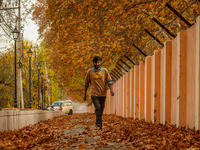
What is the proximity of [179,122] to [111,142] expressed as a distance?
267cm

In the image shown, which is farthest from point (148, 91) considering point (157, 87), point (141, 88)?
point (157, 87)

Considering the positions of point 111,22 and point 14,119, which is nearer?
point 14,119

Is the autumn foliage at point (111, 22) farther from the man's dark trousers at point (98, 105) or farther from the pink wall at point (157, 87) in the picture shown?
the man's dark trousers at point (98, 105)

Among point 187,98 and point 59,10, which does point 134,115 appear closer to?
point 59,10

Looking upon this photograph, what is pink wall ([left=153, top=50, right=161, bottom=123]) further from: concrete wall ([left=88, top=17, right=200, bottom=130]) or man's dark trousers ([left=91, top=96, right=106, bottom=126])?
man's dark trousers ([left=91, top=96, right=106, bottom=126])

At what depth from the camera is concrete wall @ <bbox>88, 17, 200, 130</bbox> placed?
8.23m

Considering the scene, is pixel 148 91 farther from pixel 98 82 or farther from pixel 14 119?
pixel 14 119

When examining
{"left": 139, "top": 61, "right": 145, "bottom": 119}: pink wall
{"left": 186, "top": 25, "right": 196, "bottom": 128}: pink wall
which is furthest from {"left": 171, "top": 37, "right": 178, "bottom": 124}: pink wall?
{"left": 139, "top": 61, "right": 145, "bottom": 119}: pink wall

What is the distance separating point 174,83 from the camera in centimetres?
994

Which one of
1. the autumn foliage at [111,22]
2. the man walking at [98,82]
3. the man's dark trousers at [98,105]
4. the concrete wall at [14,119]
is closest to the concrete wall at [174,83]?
the autumn foliage at [111,22]

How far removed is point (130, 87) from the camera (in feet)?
61.9

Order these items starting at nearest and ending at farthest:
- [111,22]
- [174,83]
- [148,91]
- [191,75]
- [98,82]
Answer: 1. [191,75]
2. [174,83]
3. [98,82]
4. [111,22]
5. [148,91]

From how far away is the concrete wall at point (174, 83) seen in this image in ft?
27.0

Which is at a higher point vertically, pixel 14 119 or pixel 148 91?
pixel 148 91
